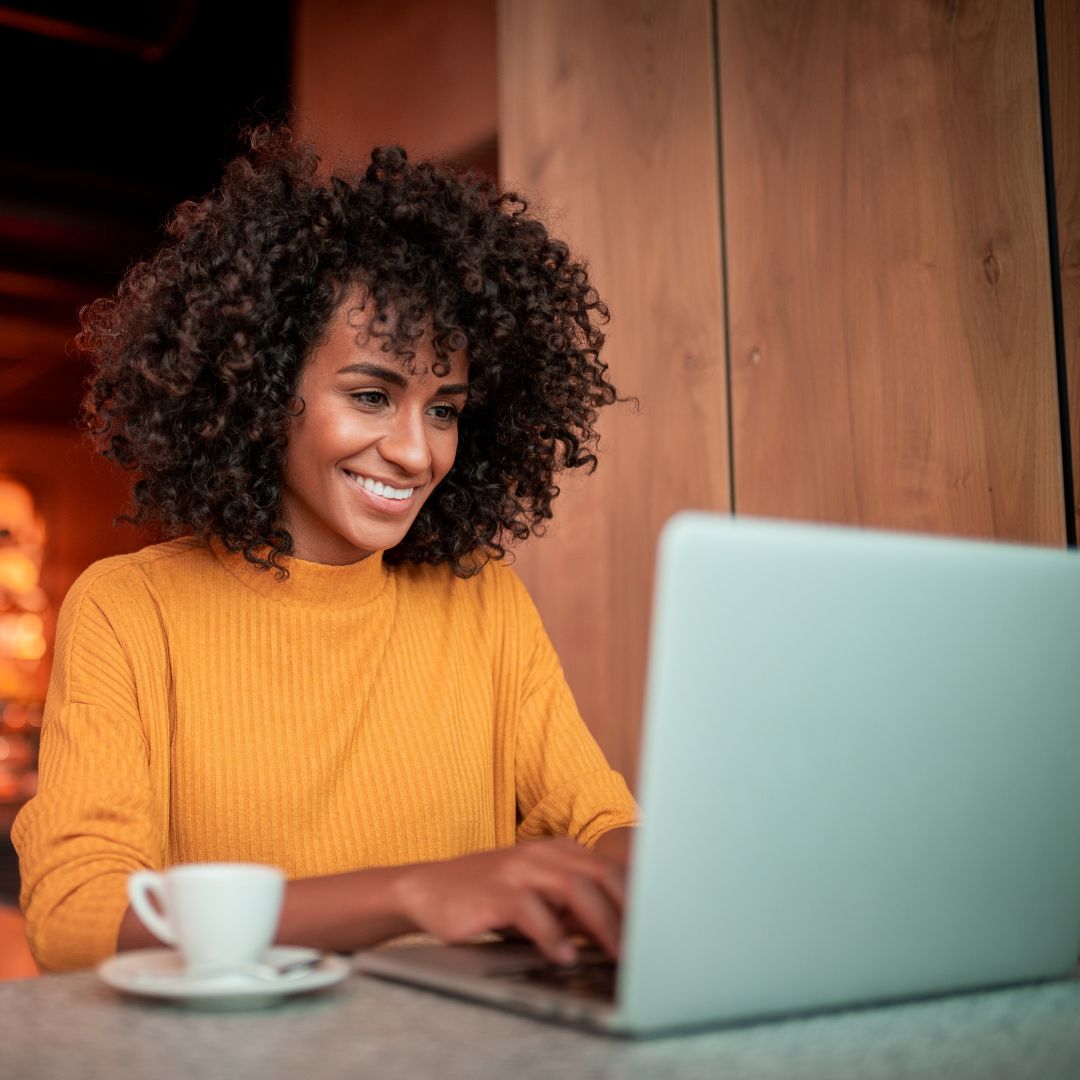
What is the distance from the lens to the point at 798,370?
2125 millimetres

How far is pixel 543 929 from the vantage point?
91 centimetres

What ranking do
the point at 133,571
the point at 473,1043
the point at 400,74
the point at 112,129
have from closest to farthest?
the point at 473,1043
the point at 133,571
the point at 400,74
the point at 112,129

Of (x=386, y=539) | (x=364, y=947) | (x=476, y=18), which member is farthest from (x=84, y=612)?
(x=476, y=18)

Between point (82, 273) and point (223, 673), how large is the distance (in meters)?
4.78

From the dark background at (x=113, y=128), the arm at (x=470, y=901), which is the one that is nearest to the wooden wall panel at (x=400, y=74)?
the dark background at (x=113, y=128)

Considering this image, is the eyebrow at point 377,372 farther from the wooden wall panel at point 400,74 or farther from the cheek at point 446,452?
the wooden wall panel at point 400,74

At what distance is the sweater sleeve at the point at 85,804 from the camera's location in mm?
1175

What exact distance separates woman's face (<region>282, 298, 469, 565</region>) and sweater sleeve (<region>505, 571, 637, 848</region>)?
1.00 ft

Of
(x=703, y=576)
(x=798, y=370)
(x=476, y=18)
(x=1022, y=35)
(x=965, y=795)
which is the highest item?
(x=476, y=18)

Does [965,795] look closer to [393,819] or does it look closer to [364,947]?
[364,947]

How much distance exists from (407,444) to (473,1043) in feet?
3.25

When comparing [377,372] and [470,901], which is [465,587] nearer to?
[377,372]

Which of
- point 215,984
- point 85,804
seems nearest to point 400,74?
point 85,804

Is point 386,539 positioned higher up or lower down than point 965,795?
higher up
